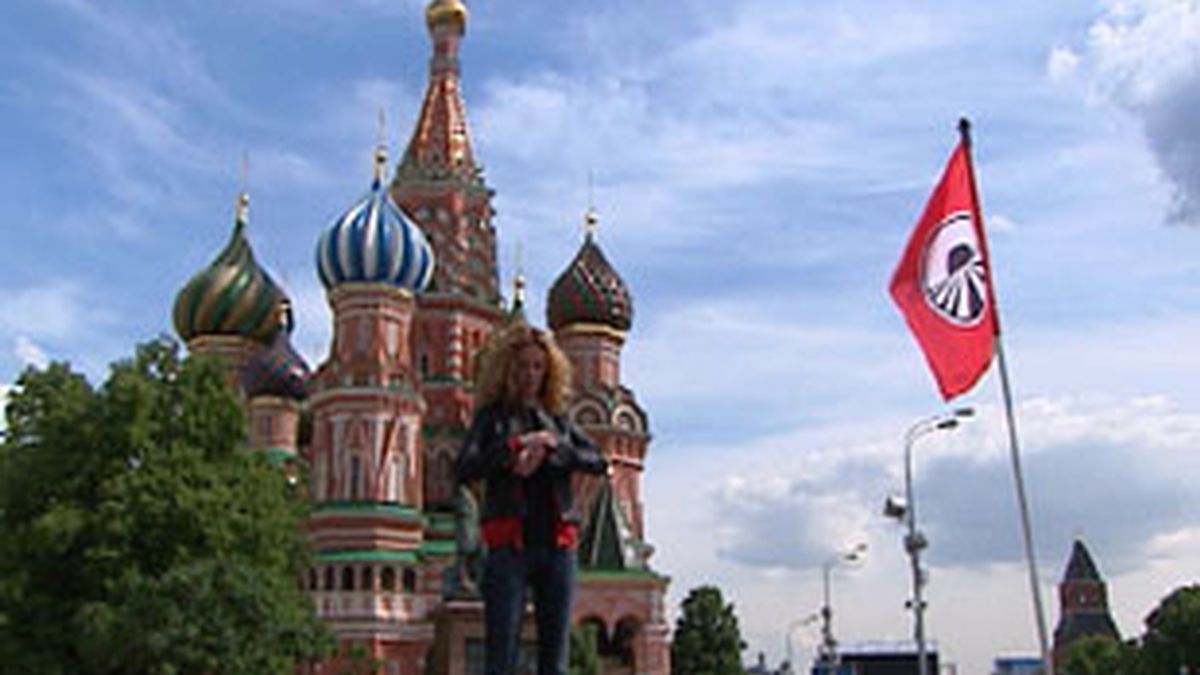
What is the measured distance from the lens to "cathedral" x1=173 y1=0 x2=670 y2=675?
49.0m

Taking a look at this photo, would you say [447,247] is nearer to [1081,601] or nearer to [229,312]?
[229,312]

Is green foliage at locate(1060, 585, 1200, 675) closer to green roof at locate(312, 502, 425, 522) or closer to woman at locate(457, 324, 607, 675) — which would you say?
green roof at locate(312, 502, 425, 522)

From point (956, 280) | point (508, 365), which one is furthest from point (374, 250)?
point (508, 365)

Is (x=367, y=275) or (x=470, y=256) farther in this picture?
(x=470, y=256)

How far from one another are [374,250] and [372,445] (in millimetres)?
8004

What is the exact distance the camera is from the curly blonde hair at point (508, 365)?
7145 mm

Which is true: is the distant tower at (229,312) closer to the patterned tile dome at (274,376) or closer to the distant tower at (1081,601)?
the patterned tile dome at (274,376)

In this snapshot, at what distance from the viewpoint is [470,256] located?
62.2 m

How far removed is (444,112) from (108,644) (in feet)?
138

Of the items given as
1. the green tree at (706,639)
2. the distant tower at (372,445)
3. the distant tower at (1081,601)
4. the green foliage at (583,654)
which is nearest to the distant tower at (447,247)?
the distant tower at (372,445)

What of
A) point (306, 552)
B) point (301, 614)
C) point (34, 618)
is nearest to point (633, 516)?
point (306, 552)

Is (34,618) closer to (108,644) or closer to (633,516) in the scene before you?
(108,644)

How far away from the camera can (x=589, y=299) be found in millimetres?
61594

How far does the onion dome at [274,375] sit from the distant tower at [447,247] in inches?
223
